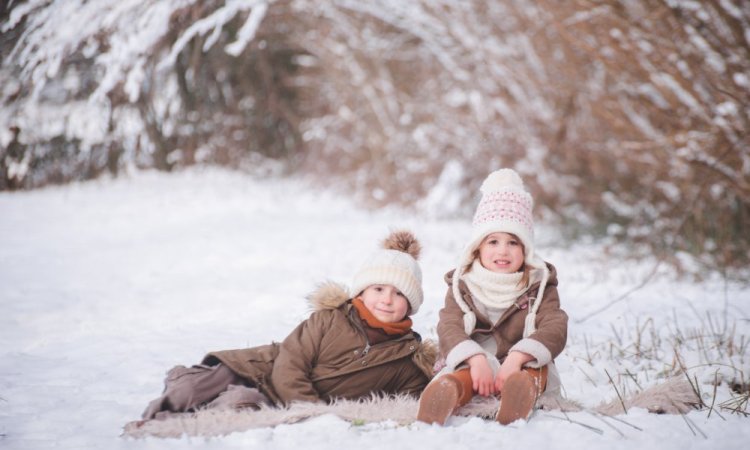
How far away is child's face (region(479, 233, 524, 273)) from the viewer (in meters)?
2.72

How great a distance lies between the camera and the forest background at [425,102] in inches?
183

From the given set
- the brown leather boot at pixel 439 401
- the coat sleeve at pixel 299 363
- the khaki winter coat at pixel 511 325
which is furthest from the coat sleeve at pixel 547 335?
the coat sleeve at pixel 299 363

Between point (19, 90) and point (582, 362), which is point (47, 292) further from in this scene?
point (582, 362)

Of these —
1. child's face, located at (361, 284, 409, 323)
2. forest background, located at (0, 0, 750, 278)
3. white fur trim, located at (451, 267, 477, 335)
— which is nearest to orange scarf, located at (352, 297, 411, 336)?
child's face, located at (361, 284, 409, 323)

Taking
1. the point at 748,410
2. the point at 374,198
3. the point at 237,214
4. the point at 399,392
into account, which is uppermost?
the point at 399,392

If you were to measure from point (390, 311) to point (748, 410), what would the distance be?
1522 mm

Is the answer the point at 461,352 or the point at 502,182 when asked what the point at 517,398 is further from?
the point at 502,182

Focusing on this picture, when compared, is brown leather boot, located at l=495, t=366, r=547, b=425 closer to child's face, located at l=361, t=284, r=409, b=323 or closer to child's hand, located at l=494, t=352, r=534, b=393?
child's hand, located at l=494, t=352, r=534, b=393

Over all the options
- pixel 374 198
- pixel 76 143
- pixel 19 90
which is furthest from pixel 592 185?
pixel 76 143

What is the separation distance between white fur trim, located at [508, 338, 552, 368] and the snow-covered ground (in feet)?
0.65

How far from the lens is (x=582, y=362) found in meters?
3.37

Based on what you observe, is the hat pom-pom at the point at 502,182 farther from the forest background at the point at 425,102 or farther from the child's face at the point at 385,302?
the forest background at the point at 425,102

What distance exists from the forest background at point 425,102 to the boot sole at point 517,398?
1936mm

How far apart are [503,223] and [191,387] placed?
1500 millimetres
